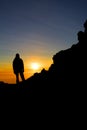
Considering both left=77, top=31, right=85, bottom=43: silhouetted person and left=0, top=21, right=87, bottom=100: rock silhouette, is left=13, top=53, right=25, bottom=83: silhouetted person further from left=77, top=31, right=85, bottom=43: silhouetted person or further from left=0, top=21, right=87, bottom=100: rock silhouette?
left=77, top=31, right=85, bottom=43: silhouetted person

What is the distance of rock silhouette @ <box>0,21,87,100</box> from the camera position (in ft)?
91.0

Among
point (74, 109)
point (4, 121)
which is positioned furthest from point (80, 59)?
point (4, 121)

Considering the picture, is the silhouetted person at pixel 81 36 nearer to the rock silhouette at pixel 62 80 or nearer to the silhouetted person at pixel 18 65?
the rock silhouette at pixel 62 80

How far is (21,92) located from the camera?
31234 millimetres

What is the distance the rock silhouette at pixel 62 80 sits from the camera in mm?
27750

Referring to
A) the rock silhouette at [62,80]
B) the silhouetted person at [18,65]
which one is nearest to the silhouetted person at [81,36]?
the rock silhouette at [62,80]

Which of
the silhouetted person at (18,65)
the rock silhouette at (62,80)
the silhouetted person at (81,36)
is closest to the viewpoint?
the rock silhouette at (62,80)

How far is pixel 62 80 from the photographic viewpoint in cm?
2980

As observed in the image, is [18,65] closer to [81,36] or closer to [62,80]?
[62,80]

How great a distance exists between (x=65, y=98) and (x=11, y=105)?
784 centimetres

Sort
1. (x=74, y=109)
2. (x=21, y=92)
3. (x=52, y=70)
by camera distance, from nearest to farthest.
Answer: (x=74, y=109), (x=21, y=92), (x=52, y=70)

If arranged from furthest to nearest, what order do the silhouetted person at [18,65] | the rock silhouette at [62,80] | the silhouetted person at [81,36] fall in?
the silhouetted person at [81,36], the silhouetted person at [18,65], the rock silhouette at [62,80]

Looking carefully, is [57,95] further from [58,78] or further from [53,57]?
[53,57]

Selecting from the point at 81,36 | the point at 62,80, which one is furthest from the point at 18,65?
the point at 81,36
